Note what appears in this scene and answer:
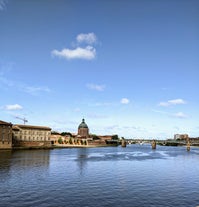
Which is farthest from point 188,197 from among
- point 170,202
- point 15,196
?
point 15,196

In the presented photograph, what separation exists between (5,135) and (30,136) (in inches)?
1177

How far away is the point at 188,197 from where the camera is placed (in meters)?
31.8

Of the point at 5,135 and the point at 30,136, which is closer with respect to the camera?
the point at 5,135

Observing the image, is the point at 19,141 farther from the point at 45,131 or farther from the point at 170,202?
the point at 170,202

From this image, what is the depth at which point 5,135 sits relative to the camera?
391 feet

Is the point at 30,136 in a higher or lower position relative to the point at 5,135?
higher

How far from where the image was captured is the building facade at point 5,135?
11719 centimetres

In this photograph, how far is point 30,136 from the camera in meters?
148

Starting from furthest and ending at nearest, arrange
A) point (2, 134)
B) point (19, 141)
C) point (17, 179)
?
point (19, 141)
point (2, 134)
point (17, 179)

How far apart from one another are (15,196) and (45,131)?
131078 mm

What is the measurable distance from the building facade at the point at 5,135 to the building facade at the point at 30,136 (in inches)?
609

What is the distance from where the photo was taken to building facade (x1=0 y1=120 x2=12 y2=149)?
117 metres

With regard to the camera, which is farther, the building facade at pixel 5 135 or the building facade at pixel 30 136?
the building facade at pixel 30 136

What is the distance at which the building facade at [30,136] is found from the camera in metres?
140
